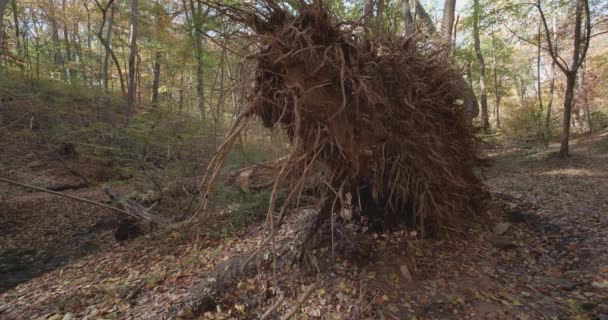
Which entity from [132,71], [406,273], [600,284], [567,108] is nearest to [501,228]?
[600,284]

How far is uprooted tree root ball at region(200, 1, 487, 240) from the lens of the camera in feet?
6.51

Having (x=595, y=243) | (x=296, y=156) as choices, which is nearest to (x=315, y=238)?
(x=296, y=156)

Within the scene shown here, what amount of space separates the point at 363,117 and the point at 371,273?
1.64 metres

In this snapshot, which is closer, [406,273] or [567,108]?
[406,273]

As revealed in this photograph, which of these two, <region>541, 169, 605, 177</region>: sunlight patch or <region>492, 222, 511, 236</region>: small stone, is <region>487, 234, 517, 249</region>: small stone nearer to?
<region>492, 222, 511, 236</region>: small stone

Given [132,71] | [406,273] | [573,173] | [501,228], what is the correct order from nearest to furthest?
1. [406,273]
2. [501,228]
3. [573,173]
4. [132,71]

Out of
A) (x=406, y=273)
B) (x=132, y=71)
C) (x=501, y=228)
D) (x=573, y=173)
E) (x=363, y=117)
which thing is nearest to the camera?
(x=363, y=117)

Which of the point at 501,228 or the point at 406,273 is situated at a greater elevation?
the point at 501,228

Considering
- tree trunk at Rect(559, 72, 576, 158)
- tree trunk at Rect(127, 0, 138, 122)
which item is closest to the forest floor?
tree trunk at Rect(559, 72, 576, 158)

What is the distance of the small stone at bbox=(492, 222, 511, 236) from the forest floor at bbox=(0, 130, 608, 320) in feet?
0.10

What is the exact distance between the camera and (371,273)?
2734 millimetres

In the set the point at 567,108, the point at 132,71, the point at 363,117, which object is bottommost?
the point at 363,117

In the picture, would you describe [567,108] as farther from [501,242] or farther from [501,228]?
[501,242]

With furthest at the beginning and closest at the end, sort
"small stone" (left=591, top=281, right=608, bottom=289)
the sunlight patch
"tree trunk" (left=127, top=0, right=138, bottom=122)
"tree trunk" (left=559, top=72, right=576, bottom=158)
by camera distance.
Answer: "tree trunk" (left=127, top=0, right=138, bottom=122), "tree trunk" (left=559, top=72, right=576, bottom=158), the sunlight patch, "small stone" (left=591, top=281, right=608, bottom=289)
